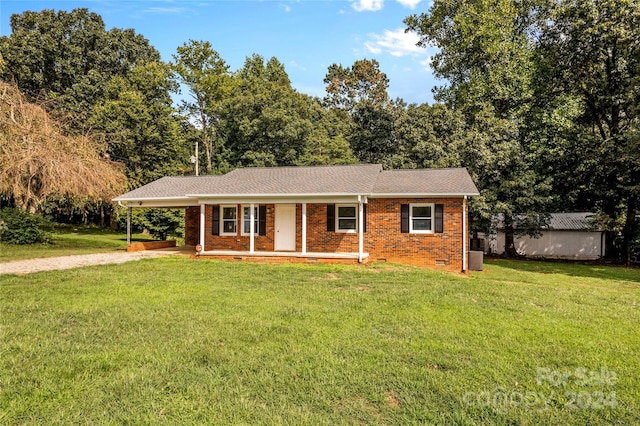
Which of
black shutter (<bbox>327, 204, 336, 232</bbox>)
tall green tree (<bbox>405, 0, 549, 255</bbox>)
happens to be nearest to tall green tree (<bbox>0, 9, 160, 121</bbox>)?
black shutter (<bbox>327, 204, 336, 232</bbox>)

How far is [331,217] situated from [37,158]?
10656 millimetres

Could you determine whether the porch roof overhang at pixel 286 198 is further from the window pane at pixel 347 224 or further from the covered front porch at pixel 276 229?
the window pane at pixel 347 224

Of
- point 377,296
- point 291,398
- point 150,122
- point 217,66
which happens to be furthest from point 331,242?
point 217,66

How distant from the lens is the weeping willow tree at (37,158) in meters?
13.4

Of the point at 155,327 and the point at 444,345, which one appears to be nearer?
the point at 444,345

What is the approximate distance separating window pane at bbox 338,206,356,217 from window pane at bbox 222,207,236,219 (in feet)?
14.2

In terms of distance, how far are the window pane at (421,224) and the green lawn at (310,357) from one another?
5533 mm

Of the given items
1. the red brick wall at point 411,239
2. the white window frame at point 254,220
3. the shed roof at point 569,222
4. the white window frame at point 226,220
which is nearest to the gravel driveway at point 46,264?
the white window frame at point 226,220

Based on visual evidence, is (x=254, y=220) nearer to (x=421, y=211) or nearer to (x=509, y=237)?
(x=421, y=211)

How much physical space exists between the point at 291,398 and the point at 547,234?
24.9 metres

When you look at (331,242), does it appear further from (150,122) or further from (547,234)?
(150,122)

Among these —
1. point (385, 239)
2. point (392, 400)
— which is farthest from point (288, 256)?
point (392, 400)

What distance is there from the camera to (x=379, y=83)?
133 ft

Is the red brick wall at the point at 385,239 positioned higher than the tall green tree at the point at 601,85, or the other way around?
the tall green tree at the point at 601,85
